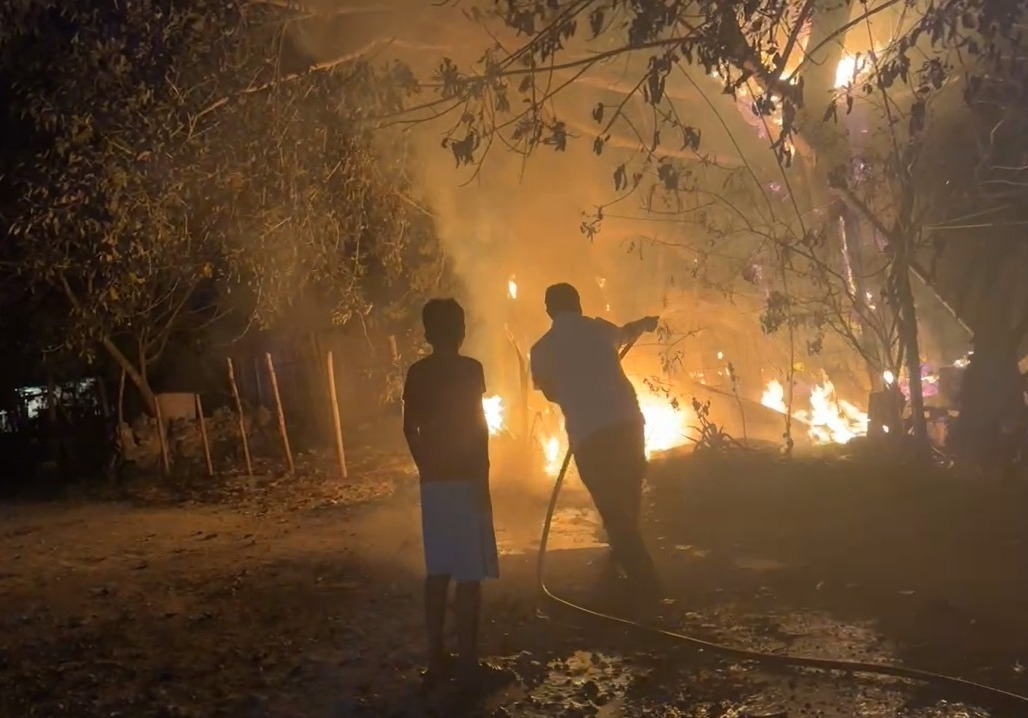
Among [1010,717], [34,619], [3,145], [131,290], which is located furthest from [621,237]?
[1010,717]

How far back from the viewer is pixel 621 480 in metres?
6.20

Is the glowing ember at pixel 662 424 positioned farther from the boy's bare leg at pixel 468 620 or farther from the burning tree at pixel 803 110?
the boy's bare leg at pixel 468 620

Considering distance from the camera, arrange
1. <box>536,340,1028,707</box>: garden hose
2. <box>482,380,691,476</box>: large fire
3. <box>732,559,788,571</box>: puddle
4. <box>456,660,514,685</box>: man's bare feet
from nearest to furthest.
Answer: <box>536,340,1028,707</box>: garden hose < <box>456,660,514,685</box>: man's bare feet < <box>732,559,788,571</box>: puddle < <box>482,380,691,476</box>: large fire

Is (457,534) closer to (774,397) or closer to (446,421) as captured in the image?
(446,421)

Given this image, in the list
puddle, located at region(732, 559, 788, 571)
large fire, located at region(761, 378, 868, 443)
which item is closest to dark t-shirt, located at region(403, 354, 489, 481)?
puddle, located at region(732, 559, 788, 571)

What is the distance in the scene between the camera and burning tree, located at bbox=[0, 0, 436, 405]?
7613 mm

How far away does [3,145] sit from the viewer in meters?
11.0

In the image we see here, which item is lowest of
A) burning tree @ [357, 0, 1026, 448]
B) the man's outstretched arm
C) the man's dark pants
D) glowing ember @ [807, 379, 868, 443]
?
glowing ember @ [807, 379, 868, 443]

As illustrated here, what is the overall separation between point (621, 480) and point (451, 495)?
61.4 inches

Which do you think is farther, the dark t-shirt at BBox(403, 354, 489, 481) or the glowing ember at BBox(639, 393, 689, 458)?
the glowing ember at BBox(639, 393, 689, 458)

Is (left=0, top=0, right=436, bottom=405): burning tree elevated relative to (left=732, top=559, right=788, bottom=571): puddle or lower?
elevated

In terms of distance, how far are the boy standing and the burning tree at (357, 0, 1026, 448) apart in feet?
5.26

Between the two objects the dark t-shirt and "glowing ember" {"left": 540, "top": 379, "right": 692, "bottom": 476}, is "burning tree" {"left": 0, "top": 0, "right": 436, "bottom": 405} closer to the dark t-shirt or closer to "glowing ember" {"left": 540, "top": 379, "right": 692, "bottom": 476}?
"glowing ember" {"left": 540, "top": 379, "right": 692, "bottom": 476}

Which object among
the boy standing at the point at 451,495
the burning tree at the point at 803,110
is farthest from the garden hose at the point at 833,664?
the burning tree at the point at 803,110
